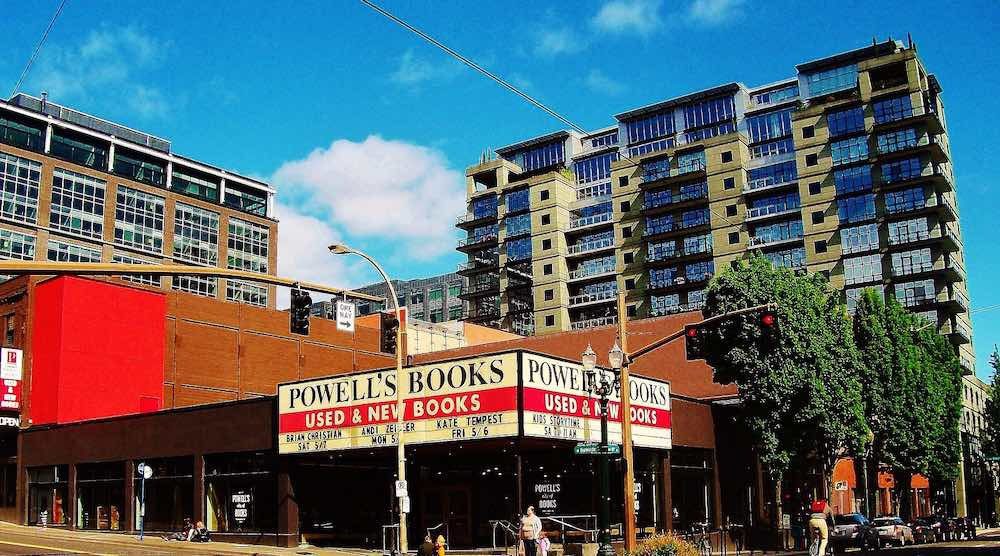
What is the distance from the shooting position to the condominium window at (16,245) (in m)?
98.7

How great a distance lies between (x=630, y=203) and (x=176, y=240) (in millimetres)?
59068

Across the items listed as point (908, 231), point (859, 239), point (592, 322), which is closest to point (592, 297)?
point (592, 322)

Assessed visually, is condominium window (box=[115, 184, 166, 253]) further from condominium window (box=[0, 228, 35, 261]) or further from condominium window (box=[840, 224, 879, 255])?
condominium window (box=[840, 224, 879, 255])

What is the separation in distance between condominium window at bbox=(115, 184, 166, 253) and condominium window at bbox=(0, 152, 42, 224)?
1064cm

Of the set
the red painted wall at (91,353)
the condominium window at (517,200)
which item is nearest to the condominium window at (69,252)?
the red painted wall at (91,353)

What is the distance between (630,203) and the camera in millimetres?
124688

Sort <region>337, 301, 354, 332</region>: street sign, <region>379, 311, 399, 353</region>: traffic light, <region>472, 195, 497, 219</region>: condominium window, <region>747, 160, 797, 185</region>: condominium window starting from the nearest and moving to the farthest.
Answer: <region>337, 301, 354, 332</region>: street sign, <region>379, 311, 399, 353</region>: traffic light, <region>747, 160, 797, 185</region>: condominium window, <region>472, 195, 497, 219</region>: condominium window

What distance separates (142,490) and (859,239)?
85.7 metres

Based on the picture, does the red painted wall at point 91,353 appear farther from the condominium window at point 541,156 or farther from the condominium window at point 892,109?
the condominium window at point 541,156

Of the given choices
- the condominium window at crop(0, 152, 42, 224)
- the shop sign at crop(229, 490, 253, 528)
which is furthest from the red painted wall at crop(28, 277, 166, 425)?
the condominium window at crop(0, 152, 42, 224)

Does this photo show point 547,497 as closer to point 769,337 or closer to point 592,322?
point 769,337

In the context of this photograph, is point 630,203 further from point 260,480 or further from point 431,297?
point 260,480

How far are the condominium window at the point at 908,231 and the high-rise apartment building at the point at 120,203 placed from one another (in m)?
78.1

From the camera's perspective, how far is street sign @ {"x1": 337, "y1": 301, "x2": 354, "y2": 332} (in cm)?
2547
